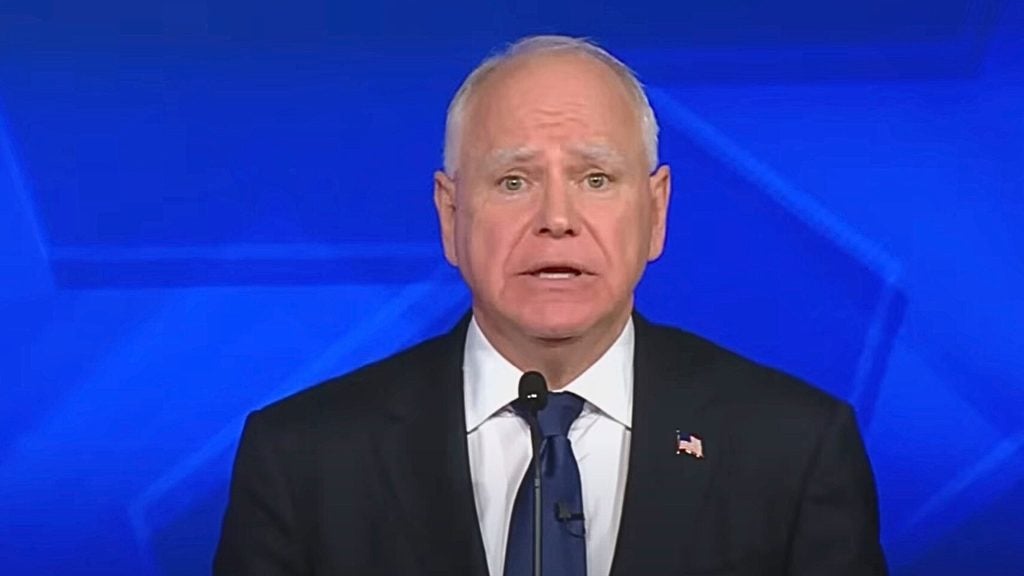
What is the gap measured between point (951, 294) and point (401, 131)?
0.93 m

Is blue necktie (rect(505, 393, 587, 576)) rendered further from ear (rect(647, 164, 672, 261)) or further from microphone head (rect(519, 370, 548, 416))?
ear (rect(647, 164, 672, 261))

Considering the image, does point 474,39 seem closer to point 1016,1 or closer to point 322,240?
point 322,240

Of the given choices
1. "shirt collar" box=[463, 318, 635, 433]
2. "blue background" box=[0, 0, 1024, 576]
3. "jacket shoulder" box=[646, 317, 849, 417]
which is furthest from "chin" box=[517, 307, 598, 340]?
"blue background" box=[0, 0, 1024, 576]

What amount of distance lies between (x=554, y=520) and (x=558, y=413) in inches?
6.3

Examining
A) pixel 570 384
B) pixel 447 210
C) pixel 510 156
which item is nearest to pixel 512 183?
pixel 510 156

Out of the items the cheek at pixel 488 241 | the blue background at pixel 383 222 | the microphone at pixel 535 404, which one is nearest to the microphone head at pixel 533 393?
the microphone at pixel 535 404

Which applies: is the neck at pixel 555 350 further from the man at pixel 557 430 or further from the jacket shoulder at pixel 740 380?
the jacket shoulder at pixel 740 380

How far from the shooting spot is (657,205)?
7.75 feet

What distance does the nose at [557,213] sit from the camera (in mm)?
2199

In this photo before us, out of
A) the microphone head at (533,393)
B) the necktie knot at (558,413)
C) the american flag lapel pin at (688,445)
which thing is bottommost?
the microphone head at (533,393)

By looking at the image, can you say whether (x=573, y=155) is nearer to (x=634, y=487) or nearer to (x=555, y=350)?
(x=555, y=350)

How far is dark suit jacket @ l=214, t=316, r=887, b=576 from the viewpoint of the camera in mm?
2244

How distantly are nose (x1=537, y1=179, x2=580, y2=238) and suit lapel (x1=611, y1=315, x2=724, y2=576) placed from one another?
0.26 meters

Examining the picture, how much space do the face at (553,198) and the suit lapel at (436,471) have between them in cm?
13
